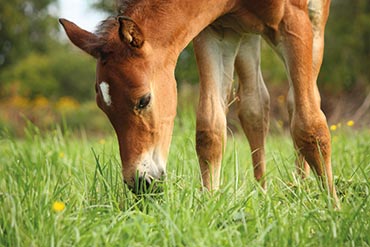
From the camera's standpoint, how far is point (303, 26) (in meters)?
3.74

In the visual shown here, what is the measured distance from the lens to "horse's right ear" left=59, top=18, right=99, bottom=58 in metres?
3.34

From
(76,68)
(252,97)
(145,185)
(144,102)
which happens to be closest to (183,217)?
(145,185)

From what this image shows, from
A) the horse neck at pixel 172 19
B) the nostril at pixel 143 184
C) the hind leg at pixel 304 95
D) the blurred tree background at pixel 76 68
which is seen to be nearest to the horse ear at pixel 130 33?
the horse neck at pixel 172 19

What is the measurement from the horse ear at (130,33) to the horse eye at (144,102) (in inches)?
11.1

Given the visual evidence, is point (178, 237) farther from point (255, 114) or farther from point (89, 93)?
point (89, 93)

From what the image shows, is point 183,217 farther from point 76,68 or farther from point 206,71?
point 76,68

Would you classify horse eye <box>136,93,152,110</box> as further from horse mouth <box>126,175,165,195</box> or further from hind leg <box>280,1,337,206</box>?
hind leg <box>280,1,337,206</box>

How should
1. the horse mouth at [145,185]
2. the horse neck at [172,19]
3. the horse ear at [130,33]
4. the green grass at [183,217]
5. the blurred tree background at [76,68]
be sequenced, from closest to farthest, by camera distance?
the green grass at [183,217] → the horse ear at [130,33] → the horse mouth at [145,185] → the horse neck at [172,19] → the blurred tree background at [76,68]

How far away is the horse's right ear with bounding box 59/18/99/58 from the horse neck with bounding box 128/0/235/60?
27 cm

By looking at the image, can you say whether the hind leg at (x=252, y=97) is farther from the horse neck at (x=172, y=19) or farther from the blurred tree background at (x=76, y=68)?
the blurred tree background at (x=76, y=68)

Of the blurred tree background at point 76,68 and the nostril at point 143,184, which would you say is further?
the blurred tree background at point 76,68

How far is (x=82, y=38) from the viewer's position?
3428 mm

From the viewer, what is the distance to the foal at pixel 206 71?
10.7ft

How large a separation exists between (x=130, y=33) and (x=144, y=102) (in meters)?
0.38
